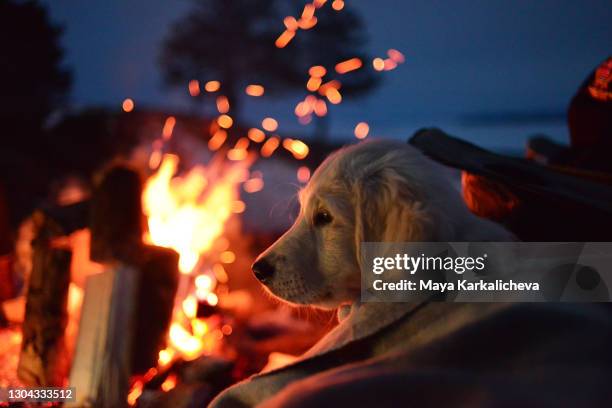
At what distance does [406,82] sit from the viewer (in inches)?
1141

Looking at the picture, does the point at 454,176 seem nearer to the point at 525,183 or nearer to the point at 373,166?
the point at 525,183

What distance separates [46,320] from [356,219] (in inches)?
77.1

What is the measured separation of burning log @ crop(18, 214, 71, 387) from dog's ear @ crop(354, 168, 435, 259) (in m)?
1.87

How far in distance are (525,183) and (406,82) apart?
2839 cm

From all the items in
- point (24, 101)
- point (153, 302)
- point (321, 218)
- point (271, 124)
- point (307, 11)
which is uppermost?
point (307, 11)

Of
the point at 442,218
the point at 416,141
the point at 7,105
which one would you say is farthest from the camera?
the point at 7,105

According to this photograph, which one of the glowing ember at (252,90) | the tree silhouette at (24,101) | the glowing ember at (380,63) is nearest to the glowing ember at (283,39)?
the glowing ember at (252,90)

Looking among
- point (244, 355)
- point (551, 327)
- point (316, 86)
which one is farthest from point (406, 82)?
point (551, 327)

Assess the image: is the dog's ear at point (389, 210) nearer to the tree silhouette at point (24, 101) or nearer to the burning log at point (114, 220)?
the burning log at point (114, 220)

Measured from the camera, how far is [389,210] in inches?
65.7

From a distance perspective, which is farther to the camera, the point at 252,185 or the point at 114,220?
the point at 252,185

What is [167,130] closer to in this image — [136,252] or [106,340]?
[136,252]

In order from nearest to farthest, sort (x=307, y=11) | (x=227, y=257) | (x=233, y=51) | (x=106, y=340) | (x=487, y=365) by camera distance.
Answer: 1. (x=487, y=365)
2. (x=106, y=340)
3. (x=227, y=257)
4. (x=307, y=11)
5. (x=233, y=51)

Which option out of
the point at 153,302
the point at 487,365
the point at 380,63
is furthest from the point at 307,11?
the point at 487,365
